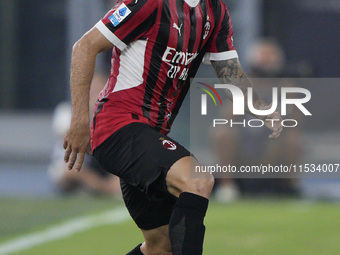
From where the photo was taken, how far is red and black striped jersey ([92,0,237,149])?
174 inches

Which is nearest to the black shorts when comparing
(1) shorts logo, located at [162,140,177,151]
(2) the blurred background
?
(1) shorts logo, located at [162,140,177,151]

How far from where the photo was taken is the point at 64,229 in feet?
25.3

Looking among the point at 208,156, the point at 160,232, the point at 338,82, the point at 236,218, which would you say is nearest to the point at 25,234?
the point at 236,218

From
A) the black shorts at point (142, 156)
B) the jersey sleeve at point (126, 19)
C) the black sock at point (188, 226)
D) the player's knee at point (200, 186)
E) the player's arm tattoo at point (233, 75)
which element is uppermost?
the jersey sleeve at point (126, 19)

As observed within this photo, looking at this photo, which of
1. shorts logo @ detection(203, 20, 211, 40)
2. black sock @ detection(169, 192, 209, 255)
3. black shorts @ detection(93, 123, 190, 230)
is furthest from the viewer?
shorts logo @ detection(203, 20, 211, 40)

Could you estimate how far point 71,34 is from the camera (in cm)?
1308

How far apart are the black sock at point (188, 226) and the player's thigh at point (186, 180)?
1.6 inches

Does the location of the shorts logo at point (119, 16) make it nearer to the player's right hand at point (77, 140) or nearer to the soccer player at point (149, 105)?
the soccer player at point (149, 105)

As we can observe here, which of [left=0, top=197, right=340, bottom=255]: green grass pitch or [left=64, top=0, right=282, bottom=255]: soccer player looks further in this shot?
[left=0, top=197, right=340, bottom=255]: green grass pitch

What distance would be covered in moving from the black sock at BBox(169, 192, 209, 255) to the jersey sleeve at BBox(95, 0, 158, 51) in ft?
3.24

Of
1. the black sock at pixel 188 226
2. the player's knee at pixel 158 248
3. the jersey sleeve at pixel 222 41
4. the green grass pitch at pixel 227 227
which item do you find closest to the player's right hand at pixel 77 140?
the black sock at pixel 188 226

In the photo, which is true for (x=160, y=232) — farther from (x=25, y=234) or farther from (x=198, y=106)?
(x=198, y=106)

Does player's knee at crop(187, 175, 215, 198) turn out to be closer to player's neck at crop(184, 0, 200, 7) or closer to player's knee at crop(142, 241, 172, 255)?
player's knee at crop(142, 241, 172, 255)

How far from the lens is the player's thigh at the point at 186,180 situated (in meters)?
4.12
